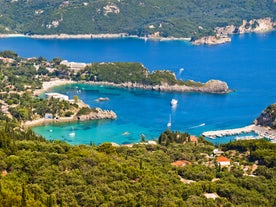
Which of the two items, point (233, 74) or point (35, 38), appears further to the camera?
point (35, 38)

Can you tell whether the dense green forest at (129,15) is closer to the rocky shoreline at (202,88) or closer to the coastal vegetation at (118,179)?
the rocky shoreline at (202,88)

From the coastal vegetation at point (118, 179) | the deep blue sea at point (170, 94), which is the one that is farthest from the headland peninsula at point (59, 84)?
the coastal vegetation at point (118, 179)

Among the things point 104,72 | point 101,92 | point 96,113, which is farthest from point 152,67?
point 96,113

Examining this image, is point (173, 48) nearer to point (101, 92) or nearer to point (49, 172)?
point (101, 92)

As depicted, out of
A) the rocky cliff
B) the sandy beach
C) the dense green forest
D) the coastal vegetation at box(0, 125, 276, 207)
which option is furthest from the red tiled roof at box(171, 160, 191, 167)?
the dense green forest

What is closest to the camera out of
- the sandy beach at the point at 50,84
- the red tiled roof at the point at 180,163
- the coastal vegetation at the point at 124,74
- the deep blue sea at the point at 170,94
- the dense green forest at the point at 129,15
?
the red tiled roof at the point at 180,163

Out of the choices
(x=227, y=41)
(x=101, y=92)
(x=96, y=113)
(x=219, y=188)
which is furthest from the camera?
(x=227, y=41)
